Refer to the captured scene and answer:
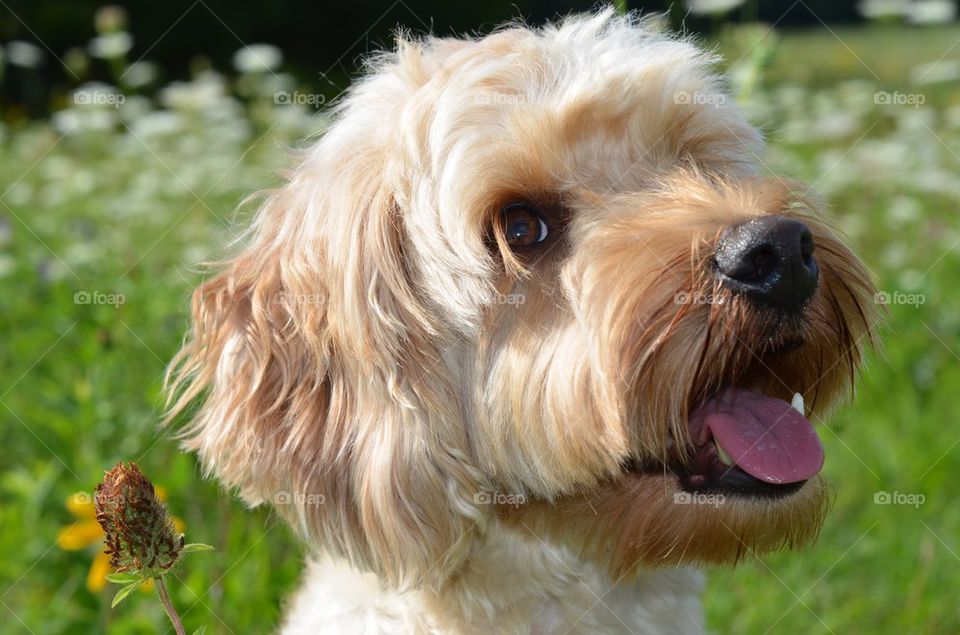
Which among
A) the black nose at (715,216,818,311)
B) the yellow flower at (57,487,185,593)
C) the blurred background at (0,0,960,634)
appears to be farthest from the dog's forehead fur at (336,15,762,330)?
the yellow flower at (57,487,185,593)

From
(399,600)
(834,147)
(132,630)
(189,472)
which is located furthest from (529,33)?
(834,147)

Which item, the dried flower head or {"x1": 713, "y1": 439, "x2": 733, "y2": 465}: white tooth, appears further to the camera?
{"x1": 713, "y1": 439, "x2": 733, "y2": 465}: white tooth

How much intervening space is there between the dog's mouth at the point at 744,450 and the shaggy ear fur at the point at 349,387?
52 cm

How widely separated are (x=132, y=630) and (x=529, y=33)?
2.33m

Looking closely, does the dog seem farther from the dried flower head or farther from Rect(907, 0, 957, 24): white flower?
Rect(907, 0, 957, 24): white flower

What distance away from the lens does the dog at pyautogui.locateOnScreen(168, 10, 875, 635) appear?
2.43m

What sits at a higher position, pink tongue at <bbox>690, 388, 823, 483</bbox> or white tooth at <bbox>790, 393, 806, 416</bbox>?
pink tongue at <bbox>690, 388, 823, 483</bbox>

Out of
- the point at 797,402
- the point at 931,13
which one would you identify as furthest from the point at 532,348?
the point at 931,13

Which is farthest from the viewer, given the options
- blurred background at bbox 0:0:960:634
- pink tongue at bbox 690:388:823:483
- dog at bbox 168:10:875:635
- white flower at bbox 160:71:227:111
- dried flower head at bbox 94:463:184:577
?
white flower at bbox 160:71:227:111

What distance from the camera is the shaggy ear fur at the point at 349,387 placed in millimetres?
2592

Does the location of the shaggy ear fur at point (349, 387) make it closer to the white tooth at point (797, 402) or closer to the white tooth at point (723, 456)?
the white tooth at point (723, 456)

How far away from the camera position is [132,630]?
12.0 ft

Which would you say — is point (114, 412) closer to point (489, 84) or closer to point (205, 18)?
point (489, 84)

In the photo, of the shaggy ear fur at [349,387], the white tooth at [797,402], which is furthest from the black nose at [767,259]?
the shaggy ear fur at [349,387]
